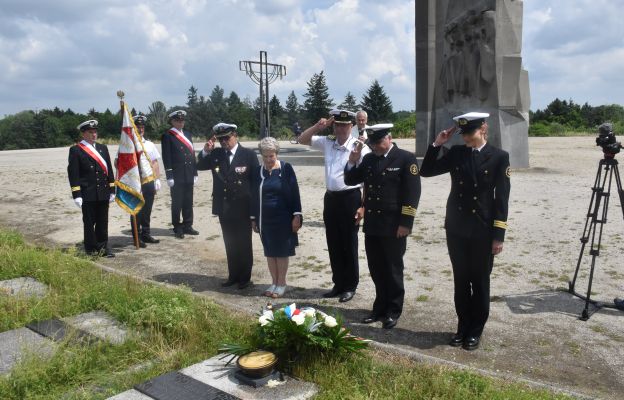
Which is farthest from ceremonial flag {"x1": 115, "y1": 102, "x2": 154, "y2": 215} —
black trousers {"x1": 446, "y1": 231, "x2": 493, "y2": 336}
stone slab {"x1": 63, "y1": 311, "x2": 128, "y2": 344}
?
black trousers {"x1": 446, "y1": 231, "x2": 493, "y2": 336}

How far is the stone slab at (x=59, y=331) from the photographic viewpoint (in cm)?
427

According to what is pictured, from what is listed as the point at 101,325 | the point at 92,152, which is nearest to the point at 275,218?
the point at 101,325

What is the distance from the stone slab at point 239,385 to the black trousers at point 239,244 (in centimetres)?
237

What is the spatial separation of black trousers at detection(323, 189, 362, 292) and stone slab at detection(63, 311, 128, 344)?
2.23 metres

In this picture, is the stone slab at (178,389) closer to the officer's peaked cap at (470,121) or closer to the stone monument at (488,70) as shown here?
the officer's peaked cap at (470,121)

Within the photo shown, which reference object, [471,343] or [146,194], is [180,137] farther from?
[471,343]

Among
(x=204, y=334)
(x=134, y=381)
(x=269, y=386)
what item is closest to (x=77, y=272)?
(x=204, y=334)

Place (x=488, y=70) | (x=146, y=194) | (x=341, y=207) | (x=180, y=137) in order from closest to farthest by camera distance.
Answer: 1. (x=341, y=207)
2. (x=146, y=194)
3. (x=180, y=137)
4. (x=488, y=70)

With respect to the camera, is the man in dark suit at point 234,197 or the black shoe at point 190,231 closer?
the man in dark suit at point 234,197

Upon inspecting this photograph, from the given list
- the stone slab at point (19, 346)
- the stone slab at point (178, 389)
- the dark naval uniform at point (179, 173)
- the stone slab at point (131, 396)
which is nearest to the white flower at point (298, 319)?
the stone slab at point (178, 389)

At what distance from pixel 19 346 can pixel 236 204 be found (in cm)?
258

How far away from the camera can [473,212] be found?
4.16 meters

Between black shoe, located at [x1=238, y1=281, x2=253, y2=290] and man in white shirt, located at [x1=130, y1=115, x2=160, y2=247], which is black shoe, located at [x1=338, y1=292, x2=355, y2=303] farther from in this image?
man in white shirt, located at [x1=130, y1=115, x2=160, y2=247]

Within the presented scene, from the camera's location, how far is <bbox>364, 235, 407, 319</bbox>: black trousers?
4.79m
